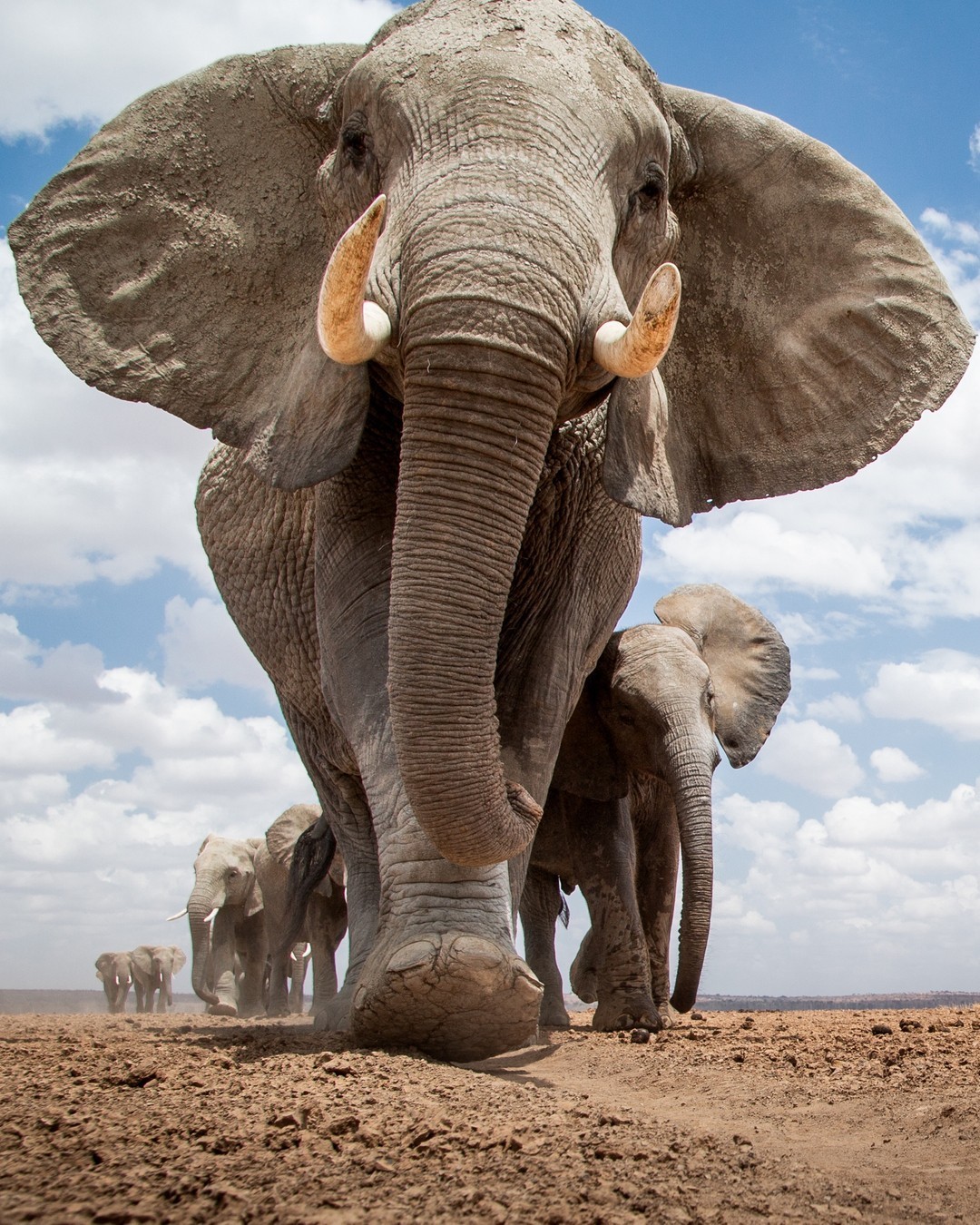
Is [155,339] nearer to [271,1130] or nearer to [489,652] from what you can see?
[489,652]

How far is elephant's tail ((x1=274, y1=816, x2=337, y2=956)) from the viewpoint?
10.6 meters

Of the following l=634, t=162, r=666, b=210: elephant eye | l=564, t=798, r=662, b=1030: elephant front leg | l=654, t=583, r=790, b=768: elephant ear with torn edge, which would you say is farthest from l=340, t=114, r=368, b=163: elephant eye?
l=654, t=583, r=790, b=768: elephant ear with torn edge

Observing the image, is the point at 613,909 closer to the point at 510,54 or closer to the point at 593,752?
the point at 593,752

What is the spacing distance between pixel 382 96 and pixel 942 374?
2537mm

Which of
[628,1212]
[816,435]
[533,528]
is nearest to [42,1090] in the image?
[628,1212]

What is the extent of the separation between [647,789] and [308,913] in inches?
291

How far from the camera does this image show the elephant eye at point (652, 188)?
5195 millimetres

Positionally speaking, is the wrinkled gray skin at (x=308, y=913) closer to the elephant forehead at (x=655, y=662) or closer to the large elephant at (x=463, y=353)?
the elephant forehead at (x=655, y=662)

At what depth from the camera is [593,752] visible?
8859mm

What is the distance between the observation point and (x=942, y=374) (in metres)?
5.96

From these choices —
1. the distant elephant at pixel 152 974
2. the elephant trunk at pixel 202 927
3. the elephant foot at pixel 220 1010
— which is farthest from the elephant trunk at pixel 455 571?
the distant elephant at pixel 152 974

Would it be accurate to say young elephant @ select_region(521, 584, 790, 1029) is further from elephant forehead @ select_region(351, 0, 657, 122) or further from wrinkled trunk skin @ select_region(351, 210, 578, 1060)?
elephant forehead @ select_region(351, 0, 657, 122)

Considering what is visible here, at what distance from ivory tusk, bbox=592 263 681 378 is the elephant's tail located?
22.2 feet

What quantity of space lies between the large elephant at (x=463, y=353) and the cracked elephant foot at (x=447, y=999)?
1 centimetres
